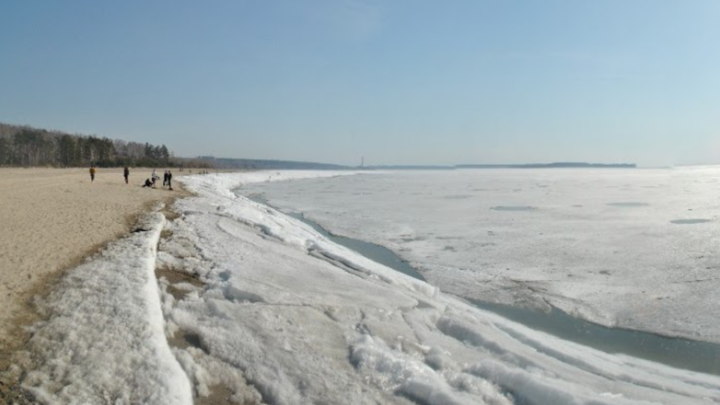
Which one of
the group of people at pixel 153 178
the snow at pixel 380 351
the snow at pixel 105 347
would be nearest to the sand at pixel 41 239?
the snow at pixel 105 347

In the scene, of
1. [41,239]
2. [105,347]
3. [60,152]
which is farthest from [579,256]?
[60,152]

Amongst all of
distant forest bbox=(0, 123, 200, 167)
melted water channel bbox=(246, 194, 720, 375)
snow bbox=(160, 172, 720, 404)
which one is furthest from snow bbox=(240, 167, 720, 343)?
distant forest bbox=(0, 123, 200, 167)

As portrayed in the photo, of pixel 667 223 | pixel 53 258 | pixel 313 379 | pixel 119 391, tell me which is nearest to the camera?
pixel 119 391

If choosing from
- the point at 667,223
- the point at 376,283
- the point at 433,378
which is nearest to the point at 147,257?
the point at 376,283

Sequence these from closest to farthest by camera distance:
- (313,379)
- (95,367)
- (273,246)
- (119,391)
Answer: (119,391)
(95,367)
(313,379)
(273,246)

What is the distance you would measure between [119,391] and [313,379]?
2.10 m

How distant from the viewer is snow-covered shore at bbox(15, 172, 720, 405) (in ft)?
17.8

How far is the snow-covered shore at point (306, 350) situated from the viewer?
5.41 m

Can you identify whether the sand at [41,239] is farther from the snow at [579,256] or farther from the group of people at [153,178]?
the group of people at [153,178]

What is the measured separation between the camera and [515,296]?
10.1m

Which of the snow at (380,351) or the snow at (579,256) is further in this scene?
the snow at (579,256)

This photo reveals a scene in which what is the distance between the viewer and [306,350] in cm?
652

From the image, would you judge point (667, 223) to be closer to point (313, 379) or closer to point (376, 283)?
point (376, 283)

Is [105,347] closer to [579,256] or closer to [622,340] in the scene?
[622,340]
